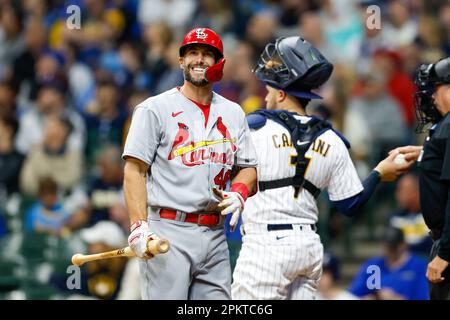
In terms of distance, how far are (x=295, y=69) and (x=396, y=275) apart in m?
2.82

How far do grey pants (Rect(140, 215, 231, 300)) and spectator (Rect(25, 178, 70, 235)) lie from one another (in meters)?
5.41

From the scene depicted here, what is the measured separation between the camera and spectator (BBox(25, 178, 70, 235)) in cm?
1079

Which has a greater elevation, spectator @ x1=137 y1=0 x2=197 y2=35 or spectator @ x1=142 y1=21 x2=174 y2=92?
spectator @ x1=137 y1=0 x2=197 y2=35

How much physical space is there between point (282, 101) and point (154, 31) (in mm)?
6727

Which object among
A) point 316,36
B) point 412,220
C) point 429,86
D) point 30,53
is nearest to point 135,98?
point 316,36

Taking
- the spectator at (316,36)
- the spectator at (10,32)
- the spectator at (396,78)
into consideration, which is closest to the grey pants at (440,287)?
the spectator at (396,78)

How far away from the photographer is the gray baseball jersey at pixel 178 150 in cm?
539

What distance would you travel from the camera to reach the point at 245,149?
572 centimetres

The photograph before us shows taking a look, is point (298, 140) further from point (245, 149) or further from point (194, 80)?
Result: point (194, 80)

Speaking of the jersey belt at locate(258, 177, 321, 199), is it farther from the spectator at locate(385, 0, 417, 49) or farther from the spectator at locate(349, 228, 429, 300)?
the spectator at locate(385, 0, 417, 49)

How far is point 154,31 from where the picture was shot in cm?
1291

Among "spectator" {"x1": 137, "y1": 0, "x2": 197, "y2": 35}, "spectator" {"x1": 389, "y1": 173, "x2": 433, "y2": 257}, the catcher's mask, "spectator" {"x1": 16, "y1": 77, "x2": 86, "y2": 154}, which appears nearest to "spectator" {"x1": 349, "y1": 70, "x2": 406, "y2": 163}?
"spectator" {"x1": 389, "y1": 173, "x2": 433, "y2": 257}

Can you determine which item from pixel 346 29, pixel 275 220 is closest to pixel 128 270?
pixel 275 220

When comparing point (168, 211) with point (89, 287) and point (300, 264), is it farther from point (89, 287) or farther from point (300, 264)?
point (89, 287)
